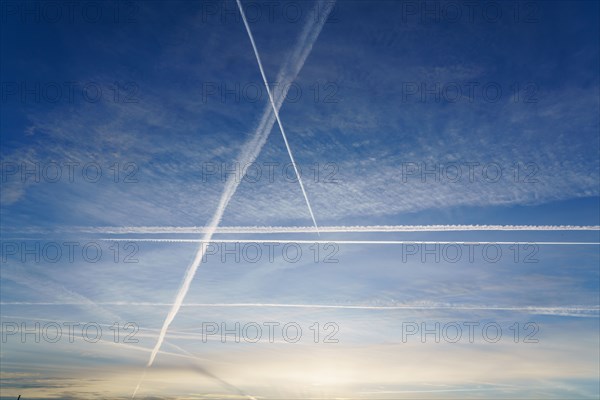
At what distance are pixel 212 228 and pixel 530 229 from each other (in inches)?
1206

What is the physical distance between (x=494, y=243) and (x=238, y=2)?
2889 cm

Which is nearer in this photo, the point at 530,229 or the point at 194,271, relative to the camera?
the point at 530,229

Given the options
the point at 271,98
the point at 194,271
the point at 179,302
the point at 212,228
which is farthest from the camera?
the point at 179,302

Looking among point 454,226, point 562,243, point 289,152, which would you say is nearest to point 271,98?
point 289,152

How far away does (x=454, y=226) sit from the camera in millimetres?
42438

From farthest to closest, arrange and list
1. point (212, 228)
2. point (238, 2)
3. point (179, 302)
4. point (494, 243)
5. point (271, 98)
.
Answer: point (179, 302), point (212, 228), point (494, 243), point (271, 98), point (238, 2)

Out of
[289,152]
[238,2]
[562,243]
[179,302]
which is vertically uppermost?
[238,2]

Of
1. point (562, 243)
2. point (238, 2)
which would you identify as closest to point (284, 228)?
point (238, 2)

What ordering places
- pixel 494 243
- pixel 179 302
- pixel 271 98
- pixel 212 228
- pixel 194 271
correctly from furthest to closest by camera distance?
pixel 179 302 < pixel 194 271 < pixel 212 228 < pixel 494 243 < pixel 271 98

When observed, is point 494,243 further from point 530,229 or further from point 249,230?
point 249,230

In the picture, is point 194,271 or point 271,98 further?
point 194,271

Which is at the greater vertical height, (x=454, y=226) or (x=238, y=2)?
→ (x=238, y=2)

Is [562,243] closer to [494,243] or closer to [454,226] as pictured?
[494,243]

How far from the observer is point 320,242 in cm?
4056
